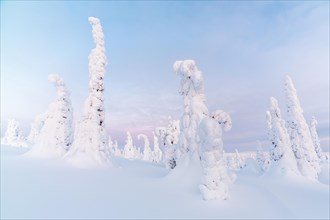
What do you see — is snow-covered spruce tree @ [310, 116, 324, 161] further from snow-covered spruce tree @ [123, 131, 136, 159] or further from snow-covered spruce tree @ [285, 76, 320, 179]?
snow-covered spruce tree @ [123, 131, 136, 159]

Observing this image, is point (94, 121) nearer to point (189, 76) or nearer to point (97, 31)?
point (97, 31)

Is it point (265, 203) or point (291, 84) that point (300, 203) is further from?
point (291, 84)

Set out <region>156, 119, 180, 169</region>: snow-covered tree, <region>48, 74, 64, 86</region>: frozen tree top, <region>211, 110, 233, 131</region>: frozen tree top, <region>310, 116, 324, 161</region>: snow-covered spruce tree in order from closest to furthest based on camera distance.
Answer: <region>211, 110, 233, 131</region>: frozen tree top < <region>156, 119, 180, 169</region>: snow-covered tree < <region>48, 74, 64, 86</region>: frozen tree top < <region>310, 116, 324, 161</region>: snow-covered spruce tree

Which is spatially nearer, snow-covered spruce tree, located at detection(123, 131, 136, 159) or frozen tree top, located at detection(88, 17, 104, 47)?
frozen tree top, located at detection(88, 17, 104, 47)

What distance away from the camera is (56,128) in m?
23.5

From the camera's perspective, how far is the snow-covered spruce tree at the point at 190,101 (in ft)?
58.0

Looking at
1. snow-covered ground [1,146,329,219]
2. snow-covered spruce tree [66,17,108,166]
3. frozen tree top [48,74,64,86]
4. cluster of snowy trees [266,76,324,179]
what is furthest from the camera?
cluster of snowy trees [266,76,324,179]

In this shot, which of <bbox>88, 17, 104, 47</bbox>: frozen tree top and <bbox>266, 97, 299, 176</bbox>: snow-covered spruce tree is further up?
<bbox>88, 17, 104, 47</bbox>: frozen tree top

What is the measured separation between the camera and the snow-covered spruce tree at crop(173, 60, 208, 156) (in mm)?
17672

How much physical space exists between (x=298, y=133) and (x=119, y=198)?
29.4m

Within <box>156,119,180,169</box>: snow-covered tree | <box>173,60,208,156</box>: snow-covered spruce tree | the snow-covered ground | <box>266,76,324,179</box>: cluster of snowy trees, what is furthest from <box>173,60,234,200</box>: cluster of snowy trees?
<box>266,76,324,179</box>: cluster of snowy trees

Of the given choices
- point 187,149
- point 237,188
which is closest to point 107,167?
point 187,149

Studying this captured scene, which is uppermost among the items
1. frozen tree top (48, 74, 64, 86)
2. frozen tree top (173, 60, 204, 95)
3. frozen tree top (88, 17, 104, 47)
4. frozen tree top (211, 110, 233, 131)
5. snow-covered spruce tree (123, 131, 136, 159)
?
frozen tree top (88, 17, 104, 47)

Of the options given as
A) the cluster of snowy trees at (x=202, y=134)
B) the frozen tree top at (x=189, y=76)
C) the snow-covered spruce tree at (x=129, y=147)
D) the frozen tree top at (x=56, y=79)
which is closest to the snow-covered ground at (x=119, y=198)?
the cluster of snowy trees at (x=202, y=134)
